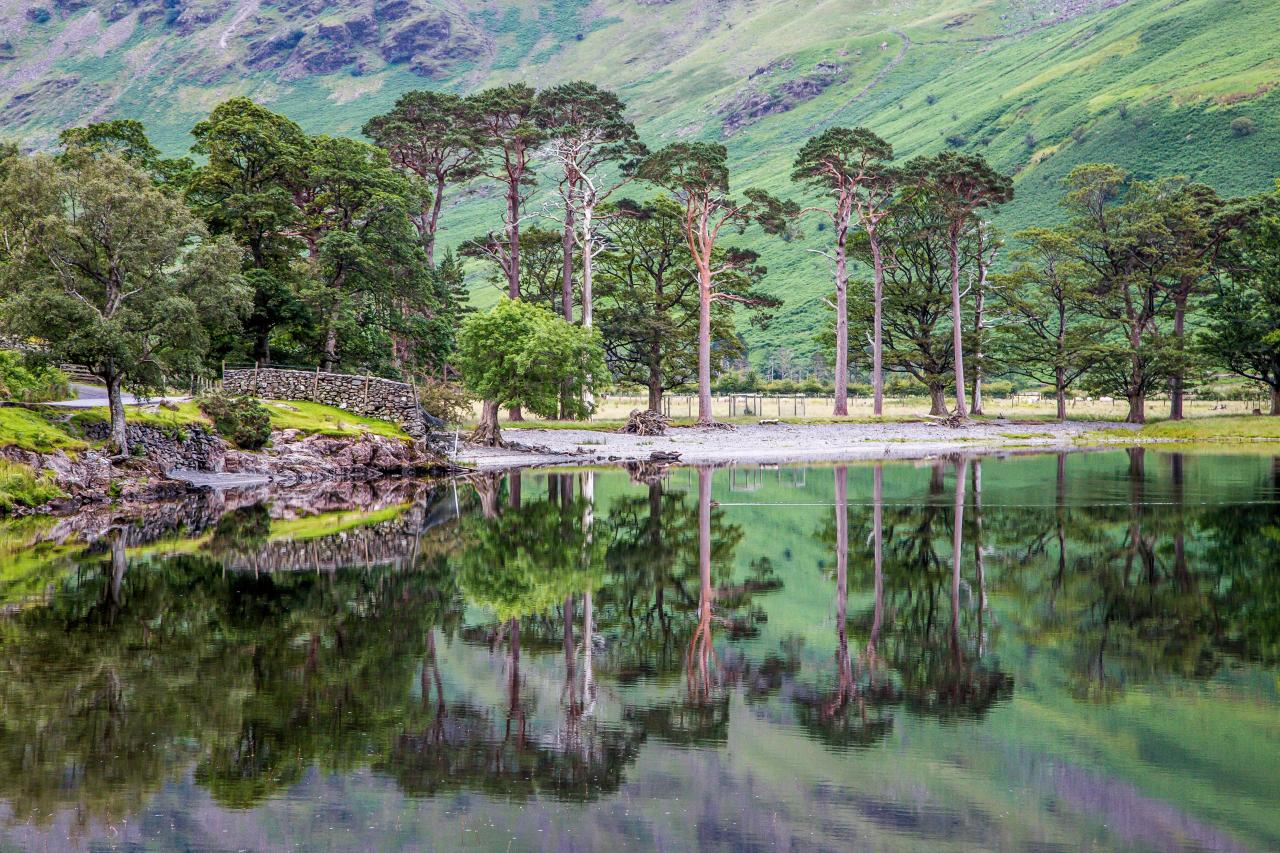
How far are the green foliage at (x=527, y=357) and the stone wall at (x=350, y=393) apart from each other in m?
4.47

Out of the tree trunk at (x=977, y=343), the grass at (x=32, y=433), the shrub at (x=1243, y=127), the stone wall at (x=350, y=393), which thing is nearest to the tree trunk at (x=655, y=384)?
the tree trunk at (x=977, y=343)

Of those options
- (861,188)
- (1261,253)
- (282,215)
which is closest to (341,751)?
(282,215)

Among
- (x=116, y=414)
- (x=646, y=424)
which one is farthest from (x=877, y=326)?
(x=116, y=414)

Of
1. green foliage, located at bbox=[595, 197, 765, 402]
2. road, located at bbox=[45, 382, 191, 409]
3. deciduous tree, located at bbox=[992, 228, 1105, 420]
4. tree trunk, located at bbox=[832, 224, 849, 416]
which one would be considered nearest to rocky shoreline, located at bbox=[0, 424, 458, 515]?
road, located at bbox=[45, 382, 191, 409]

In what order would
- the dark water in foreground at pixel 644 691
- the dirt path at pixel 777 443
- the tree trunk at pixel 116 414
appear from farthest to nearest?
the dirt path at pixel 777 443, the tree trunk at pixel 116 414, the dark water in foreground at pixel 644 691

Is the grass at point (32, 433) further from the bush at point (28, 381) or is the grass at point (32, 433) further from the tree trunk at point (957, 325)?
the tree trunk at point (957, 325)

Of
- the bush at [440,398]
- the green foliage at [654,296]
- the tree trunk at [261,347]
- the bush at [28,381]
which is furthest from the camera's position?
the green foliage at [654,296]

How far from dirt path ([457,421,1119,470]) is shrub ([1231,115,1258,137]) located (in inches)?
3929

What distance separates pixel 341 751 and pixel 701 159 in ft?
205

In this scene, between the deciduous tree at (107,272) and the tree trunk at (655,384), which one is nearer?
the deciduous tree at (107,272)

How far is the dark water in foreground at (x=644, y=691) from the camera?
8.72m

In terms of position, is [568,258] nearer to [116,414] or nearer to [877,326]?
[877,326]

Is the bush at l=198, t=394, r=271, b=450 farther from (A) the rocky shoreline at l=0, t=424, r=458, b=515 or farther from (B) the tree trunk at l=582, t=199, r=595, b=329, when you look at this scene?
(B) the tree trunk at l=582, t=199, r=595, b=329

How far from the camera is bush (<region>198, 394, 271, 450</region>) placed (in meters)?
41.0
